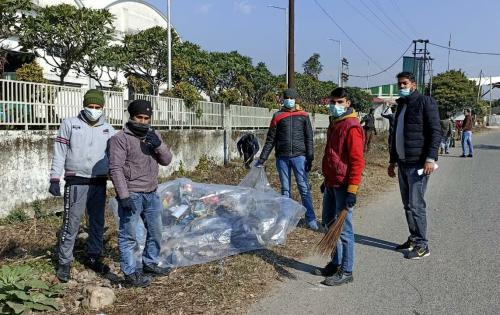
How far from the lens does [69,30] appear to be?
16734 millimetres

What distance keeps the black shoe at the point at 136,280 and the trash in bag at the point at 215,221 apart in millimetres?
419

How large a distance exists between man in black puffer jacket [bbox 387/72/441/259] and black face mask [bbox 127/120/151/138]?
2787 mm

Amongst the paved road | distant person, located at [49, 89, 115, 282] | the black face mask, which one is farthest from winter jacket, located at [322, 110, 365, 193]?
distant person, located at [49, 89, 115, 282]

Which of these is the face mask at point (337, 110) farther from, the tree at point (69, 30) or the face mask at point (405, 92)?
the tree at point (69, 30)

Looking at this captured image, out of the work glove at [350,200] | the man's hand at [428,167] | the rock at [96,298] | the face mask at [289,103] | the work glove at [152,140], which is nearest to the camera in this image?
the rock at [96,298]

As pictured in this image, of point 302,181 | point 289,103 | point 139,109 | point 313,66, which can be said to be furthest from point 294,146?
point 313,66

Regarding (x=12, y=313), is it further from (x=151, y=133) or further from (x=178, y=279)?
(x=151, y=133)

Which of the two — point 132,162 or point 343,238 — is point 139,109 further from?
point 343,238

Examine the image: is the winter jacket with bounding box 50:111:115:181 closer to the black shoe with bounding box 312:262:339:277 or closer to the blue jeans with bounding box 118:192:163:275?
the blue jeans with bounding box 118:192:163:275

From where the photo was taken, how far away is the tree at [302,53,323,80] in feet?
219

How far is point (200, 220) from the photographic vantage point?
214 inches

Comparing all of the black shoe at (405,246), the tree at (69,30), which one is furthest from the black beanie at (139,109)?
the tree at (69,30)

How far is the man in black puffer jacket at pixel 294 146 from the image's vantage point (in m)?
6.54

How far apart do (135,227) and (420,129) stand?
3074 millimetres
